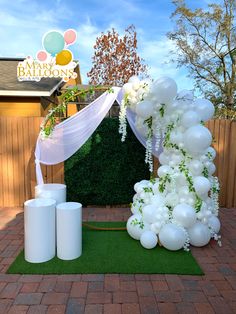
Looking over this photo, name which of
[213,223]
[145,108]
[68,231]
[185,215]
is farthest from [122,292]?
[145,108]

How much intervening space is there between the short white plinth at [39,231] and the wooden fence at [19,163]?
2.19m

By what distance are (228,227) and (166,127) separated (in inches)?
79.4

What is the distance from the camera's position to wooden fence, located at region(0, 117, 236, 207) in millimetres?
5266

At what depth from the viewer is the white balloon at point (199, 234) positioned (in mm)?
3537

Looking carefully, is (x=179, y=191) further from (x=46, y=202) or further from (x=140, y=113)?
(x=46, y=202)

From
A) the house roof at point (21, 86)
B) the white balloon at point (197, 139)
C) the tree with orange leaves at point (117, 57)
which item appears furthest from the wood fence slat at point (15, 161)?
the tree with orange leaves at point (117, 57)

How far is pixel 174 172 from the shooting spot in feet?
12.0

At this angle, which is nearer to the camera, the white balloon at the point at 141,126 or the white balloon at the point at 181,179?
the white balloon at the point at 181,179

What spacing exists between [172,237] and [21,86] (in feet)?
19.4

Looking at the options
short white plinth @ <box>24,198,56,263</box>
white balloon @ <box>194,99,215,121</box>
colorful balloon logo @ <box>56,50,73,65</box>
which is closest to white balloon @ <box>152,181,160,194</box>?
white balloon @ <box>194,99,215,121</box>

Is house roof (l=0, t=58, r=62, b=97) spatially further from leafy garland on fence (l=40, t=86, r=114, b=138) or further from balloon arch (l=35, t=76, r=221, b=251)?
balloon arch (l=35, t=76, r=221, b=251)

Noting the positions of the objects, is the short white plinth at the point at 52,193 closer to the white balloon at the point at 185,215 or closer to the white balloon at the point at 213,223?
the white balloon at the point at 185,215

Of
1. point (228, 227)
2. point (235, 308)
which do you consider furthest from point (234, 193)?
point (235, 308)

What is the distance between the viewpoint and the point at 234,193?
5.54m
